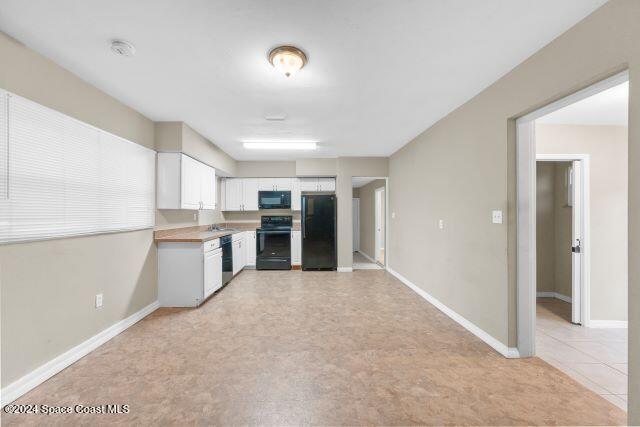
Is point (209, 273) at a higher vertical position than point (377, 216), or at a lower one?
lower

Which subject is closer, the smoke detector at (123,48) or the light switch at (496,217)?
the smoke detector at (123,48)

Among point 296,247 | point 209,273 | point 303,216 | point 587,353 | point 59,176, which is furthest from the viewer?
point 296,247

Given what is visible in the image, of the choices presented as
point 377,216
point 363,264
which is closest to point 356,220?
point 377,216

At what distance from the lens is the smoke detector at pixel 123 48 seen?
1.84 metres

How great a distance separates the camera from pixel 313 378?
2.02 m

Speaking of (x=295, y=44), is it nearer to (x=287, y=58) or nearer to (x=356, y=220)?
(x=287, y=58)

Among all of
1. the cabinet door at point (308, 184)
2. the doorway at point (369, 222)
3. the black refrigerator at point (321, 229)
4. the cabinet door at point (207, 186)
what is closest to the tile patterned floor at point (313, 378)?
the cabinet door at point (207, 186)

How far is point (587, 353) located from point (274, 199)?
5.38 metres

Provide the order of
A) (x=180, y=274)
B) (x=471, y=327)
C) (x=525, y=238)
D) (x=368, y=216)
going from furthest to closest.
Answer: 1. (x=368, y=216)
2. (x=180, y=274)
3. (x=471, y=327)
4. (x=525, y=238)

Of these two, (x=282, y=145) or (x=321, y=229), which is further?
(x=321, y=229)

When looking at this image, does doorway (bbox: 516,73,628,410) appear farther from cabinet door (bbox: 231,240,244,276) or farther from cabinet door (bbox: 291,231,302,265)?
cabinet door (bbox: 231,240,244,276)

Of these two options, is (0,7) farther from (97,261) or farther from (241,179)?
(241,179)

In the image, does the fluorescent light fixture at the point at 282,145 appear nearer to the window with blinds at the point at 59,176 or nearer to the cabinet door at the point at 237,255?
the window with blinds at the point at 59,176

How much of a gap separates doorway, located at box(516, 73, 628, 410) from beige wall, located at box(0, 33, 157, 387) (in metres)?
4.04
